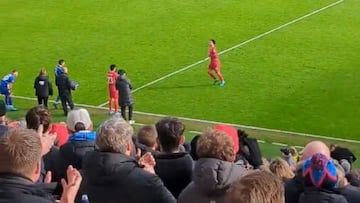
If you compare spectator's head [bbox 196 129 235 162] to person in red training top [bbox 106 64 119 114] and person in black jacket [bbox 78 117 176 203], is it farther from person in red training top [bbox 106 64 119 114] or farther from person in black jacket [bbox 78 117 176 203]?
person in red training top [bbox 106 64 119 114]

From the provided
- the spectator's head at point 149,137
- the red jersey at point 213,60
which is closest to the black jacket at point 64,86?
the red jersey at point 213,60

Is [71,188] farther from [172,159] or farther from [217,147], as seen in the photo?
[172,159]

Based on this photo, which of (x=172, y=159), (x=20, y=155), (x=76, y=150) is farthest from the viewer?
(x=76, y=150)

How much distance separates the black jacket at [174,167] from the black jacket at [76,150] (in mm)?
824

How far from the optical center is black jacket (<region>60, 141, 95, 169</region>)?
792cm

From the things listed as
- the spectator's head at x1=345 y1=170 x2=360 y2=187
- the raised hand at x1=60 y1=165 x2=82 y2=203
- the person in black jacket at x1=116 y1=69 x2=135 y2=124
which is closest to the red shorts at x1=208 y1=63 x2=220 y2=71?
the person in black jacket at x1=116 y1=69 x2=135 y2=124

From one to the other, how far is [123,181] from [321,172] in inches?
61.2

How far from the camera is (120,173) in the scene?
646 cm

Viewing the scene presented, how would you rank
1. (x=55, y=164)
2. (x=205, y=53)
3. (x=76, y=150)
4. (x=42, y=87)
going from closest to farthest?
(x=76, y=150)
(x=55, y=164)
(x=42, y=87)
(x=205, y=53)

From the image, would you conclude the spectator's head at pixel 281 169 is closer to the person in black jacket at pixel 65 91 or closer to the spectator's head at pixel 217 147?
the spectator's head at pixel 217 147

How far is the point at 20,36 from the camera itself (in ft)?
97.1

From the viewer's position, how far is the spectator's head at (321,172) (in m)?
6.38

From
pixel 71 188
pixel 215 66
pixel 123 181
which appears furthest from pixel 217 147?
pixel 215 66

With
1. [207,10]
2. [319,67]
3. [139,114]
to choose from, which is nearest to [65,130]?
[139,114]
